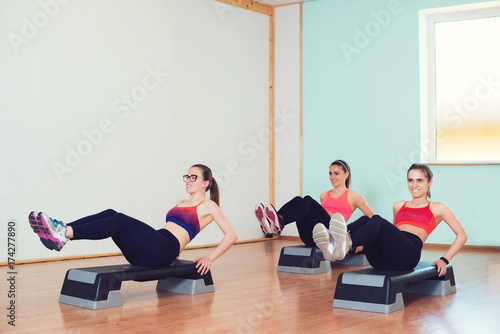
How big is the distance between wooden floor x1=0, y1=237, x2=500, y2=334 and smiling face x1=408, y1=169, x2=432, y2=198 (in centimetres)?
62

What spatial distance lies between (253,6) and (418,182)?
13.1 ft

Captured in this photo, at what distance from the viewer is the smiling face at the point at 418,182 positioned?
3.55 meters

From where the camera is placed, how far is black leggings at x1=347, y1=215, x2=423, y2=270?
3.04m

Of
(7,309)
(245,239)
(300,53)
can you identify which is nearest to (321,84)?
(300,53)

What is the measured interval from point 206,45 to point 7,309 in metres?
3.86

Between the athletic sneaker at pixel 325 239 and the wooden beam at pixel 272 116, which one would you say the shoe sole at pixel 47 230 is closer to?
the athletic sneaker at pixel 325 239

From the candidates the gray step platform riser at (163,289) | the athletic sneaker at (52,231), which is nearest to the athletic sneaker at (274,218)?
the gray step platform riser at (163,289)

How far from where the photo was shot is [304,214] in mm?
4250

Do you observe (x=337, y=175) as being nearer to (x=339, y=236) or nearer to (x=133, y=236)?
(x=339, y=236)

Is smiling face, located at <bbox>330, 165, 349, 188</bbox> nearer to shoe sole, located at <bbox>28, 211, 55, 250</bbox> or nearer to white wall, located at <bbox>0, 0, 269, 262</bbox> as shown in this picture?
white wall, located at <bbox>0, 0, 269, 262</bbox>

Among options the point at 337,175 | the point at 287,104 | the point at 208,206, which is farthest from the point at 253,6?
the point at 208,206

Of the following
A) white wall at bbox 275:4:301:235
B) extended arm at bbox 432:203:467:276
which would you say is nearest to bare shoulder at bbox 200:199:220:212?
extended arm at bbox 432:203:467:276

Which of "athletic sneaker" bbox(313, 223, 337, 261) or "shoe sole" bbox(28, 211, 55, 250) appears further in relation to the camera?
"athletic sneaker" bbox(313, 223, 337, 261)

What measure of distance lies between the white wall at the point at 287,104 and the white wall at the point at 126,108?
0.59ft
